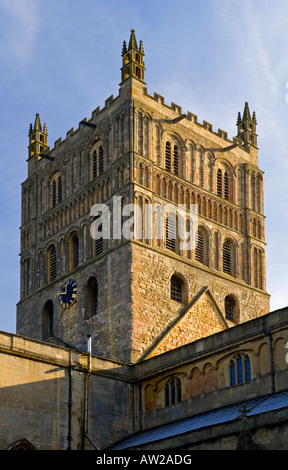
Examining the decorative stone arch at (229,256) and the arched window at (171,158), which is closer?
the arched window at (171,158)

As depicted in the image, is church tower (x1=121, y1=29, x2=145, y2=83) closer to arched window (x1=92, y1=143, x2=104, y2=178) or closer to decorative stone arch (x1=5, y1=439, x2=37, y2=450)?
arched window (x1=92, y1=143, x2=104, y2=178)

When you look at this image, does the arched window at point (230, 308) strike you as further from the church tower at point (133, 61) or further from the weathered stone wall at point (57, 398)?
the church tower at point (133, 61)

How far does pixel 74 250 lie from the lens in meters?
60.1

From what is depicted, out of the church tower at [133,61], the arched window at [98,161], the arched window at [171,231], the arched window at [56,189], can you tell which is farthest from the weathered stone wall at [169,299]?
the church tower at [133,61]

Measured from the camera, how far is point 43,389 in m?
45.9

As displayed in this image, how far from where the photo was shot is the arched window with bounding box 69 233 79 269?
195 feet

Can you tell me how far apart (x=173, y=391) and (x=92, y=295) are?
423 inches

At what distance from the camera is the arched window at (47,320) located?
59562mm

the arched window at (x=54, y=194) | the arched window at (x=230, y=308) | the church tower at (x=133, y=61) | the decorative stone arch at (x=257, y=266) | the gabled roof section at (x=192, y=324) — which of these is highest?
the church tower at (x=133, y=61)

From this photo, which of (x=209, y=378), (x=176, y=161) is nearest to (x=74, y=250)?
(x=176, y=161)

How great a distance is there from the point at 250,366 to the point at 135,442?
7005mm

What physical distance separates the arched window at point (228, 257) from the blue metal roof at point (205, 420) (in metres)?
15.6

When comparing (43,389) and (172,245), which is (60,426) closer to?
(43,389)
